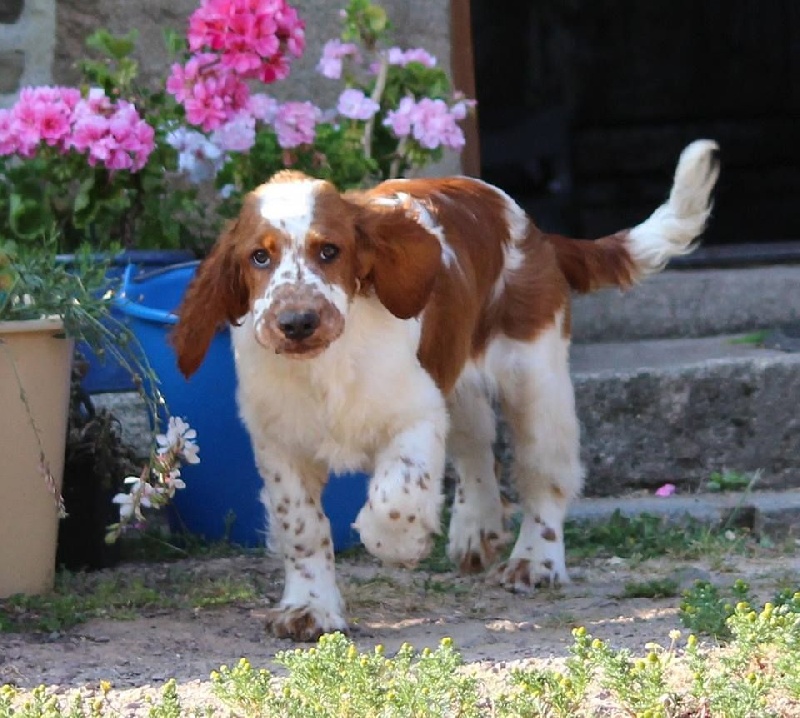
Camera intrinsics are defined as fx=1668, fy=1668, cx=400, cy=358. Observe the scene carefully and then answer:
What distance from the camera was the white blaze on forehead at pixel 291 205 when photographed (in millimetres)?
3201

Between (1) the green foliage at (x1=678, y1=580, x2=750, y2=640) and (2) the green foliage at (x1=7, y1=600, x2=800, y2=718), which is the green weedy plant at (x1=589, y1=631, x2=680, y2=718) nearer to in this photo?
(2) the green foliage at (x1=7, y1=600, x2=800, y2=718)

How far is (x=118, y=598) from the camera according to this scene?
370cm

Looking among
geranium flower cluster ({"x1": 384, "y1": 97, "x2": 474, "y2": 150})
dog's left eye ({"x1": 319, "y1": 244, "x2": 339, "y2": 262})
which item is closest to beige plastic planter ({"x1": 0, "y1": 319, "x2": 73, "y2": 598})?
dog's left eye ({"x1": 319, "y1": 244, "x2": 339, "y2": 262})

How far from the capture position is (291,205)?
325cm

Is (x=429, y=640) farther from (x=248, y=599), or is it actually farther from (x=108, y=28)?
(x=108, y=28)

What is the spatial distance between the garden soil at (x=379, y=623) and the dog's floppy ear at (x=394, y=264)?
0.68 metres

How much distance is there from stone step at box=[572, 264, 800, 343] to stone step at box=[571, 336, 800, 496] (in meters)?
0.72

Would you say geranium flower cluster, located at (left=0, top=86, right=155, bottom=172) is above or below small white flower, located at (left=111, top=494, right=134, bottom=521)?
above

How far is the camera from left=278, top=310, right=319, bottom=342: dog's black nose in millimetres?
→ 3064

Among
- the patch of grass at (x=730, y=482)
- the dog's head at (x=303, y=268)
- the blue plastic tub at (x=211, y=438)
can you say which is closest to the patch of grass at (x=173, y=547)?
the blue plastic tub at (x=211, y=438)

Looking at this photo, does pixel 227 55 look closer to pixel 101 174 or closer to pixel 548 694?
pixel 101 174

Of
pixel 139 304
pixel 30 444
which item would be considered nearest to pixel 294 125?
pixel 139 304

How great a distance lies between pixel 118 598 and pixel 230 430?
61 centimetres

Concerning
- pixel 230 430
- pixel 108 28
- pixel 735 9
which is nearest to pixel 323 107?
pixel 108 28
